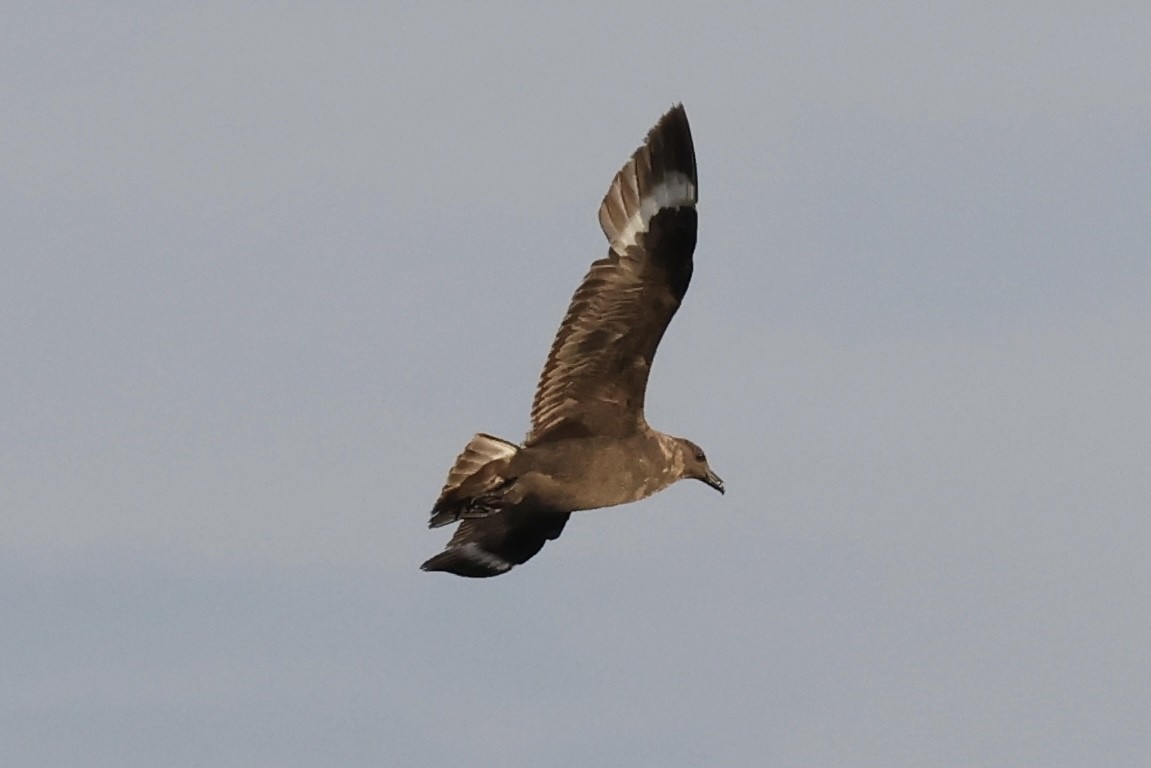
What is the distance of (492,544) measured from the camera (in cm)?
2041

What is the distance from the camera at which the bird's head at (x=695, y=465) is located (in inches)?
803

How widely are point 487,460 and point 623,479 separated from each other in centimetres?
74

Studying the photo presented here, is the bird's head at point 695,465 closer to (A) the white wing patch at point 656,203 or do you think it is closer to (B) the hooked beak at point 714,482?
(B) the hooked beak at point 714,482

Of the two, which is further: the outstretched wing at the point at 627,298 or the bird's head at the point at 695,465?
the bird's head at the point at 695,465

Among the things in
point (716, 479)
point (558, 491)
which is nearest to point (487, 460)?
point (558, 491)

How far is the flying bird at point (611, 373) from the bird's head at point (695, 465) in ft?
1.29

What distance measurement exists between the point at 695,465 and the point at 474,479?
60.1 inches

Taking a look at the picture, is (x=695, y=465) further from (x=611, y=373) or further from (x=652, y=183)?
(x=652, y=183)

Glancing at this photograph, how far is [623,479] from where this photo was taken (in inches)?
777

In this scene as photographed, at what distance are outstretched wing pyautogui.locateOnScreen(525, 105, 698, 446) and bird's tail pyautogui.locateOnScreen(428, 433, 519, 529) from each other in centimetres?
19

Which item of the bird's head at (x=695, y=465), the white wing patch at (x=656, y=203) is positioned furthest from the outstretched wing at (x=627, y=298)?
the bird's head at (x=695, y=465)

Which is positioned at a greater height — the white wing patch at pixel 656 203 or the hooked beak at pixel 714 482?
the white wing patch at pixel 656 203

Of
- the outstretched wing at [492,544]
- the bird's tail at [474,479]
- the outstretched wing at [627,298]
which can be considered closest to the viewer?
the outstretched wing at [627,298]

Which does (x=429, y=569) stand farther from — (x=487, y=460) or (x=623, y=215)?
(x=623, y=215)
